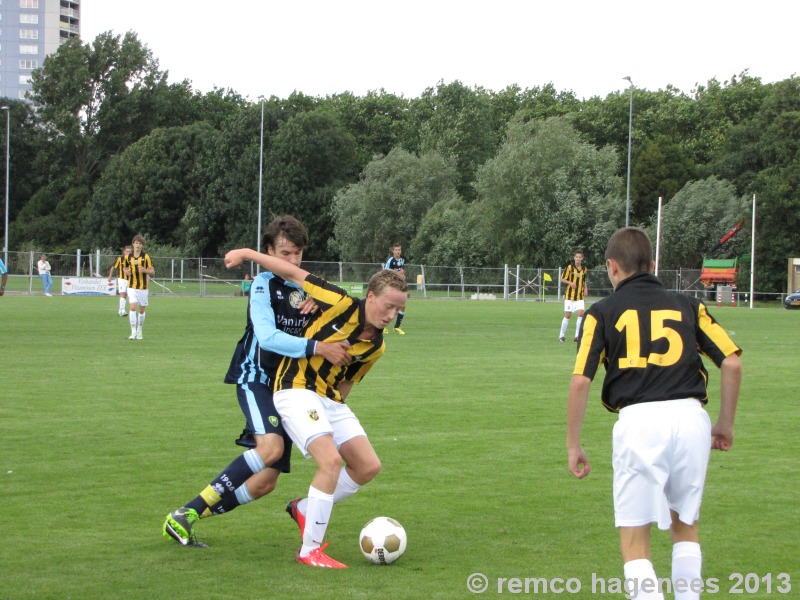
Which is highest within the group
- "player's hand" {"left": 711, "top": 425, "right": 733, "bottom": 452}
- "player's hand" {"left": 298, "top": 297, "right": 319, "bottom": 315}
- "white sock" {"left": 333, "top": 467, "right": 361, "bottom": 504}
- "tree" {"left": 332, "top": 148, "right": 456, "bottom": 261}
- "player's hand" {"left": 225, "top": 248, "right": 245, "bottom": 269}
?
"tree" {"left": 332, "top": 148, "right": 456, "bottom": 261}

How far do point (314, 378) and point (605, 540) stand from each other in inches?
80.9

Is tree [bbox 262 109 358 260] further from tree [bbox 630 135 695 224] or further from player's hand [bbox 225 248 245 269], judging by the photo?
player's hand [bbox 225 248 245 269]

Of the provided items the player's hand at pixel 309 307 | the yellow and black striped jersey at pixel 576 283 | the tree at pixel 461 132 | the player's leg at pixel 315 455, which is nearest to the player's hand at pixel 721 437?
the player's leg at pixel 315 455

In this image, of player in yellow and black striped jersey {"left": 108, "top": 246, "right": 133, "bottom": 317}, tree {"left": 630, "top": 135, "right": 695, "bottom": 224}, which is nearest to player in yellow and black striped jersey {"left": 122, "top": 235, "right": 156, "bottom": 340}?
player in yellow and black striped jersey {"left": 108, "top": 246, "right": 133, "bottom": 317}

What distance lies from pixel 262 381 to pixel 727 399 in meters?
2.72

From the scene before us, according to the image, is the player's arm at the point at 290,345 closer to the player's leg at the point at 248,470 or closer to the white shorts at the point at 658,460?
the player's leg at the point at 248,470

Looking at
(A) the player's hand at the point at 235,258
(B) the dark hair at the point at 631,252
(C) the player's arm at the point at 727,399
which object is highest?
(B) the dark hair at the point at 631,252

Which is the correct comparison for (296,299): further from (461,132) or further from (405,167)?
(461,132)

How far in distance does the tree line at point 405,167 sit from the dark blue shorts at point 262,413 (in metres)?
54.9

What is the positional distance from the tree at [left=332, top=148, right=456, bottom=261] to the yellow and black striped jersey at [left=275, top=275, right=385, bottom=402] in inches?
2490

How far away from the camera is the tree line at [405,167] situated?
60.7 metres

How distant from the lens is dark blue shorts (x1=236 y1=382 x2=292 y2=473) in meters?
5.84

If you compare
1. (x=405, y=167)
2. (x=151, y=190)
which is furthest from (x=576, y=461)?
(x=151, y=190)

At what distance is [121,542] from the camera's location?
19.5 feet
